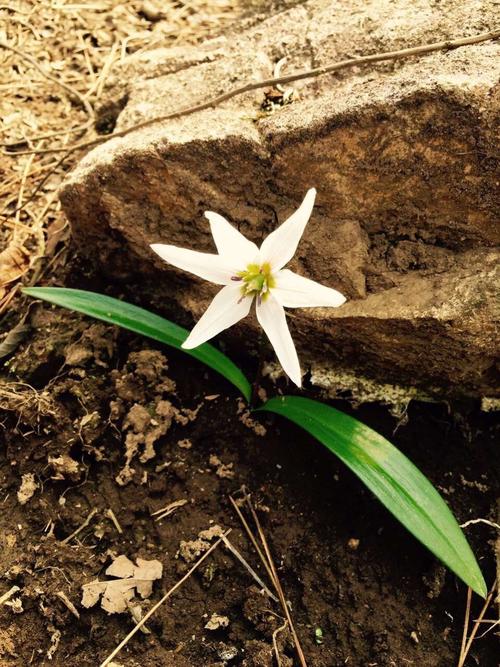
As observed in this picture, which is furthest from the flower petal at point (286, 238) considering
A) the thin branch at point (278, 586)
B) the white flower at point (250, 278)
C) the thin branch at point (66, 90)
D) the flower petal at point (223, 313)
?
the thin branch at point (66, 90)

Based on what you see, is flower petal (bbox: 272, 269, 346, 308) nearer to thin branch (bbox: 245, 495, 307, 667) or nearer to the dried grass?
thin branch (bbox: 245, 495, 307, 667)

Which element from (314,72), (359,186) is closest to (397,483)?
(359,186)

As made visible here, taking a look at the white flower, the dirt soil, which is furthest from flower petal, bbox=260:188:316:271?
the dirt soil

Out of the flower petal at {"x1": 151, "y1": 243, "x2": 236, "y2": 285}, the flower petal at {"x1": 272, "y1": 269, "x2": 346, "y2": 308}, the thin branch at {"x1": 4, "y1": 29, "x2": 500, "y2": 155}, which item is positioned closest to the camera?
the flower petal at {"x1": 272, "y1": 269, "x2": 346, "y2": 308}

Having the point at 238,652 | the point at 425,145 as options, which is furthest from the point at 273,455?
the point at 425,145

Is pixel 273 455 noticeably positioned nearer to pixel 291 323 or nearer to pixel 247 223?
pixel 291 323

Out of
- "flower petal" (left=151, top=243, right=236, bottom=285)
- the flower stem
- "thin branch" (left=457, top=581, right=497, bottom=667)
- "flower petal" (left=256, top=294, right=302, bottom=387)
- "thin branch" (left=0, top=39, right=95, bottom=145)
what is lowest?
"thin branch" (left=457, top=581, right=497, bottom=667)
